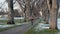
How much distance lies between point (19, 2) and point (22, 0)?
1.11 m

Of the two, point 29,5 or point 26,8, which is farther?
point 26,8

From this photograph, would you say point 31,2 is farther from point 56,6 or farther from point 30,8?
point 56,6

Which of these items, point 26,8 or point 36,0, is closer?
point 36,0

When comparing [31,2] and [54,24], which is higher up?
[31,2]

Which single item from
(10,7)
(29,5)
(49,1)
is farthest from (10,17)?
(29,5)

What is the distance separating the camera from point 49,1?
21.9 metres

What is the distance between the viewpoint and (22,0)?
53781 mm

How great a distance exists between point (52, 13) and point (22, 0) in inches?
1298

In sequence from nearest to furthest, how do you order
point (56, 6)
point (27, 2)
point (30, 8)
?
point (56, 6) → point (27, 2) → point (30, 8)

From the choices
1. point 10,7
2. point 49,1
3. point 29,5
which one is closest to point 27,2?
point 29,5

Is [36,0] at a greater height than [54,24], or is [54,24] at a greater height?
[36,0]

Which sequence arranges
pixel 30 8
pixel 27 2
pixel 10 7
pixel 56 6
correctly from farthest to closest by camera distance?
pixel 30 8
pixel 27 2
pixel 10 7
pixel 56 6

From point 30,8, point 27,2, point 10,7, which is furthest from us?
point 30,8

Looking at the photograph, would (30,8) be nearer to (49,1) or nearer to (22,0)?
(22,0)
